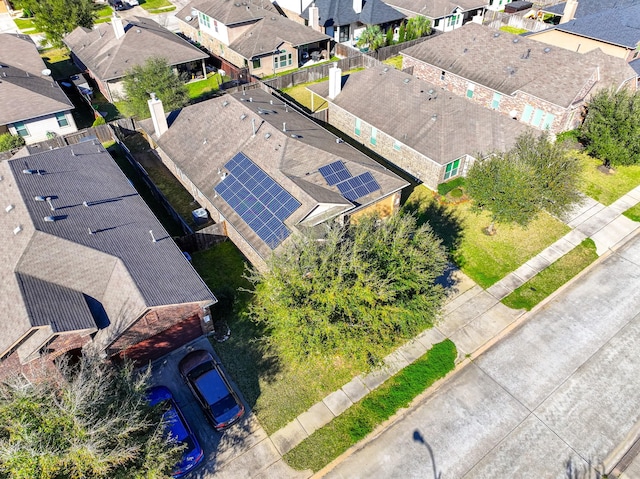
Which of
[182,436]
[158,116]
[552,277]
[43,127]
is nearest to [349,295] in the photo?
[182,436]

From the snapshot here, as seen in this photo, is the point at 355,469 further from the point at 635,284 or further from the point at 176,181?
the point at 176,181

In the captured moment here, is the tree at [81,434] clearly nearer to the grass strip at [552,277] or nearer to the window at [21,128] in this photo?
the grass strip at [552,277]

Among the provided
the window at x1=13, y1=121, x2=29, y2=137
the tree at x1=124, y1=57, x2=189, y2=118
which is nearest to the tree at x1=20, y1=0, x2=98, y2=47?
the window at x1=13, y1=121, x2=29, y2=137

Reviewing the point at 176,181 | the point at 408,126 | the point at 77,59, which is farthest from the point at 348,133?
the point at 77,59

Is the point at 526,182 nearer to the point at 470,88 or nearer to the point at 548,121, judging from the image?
the point at 548,121

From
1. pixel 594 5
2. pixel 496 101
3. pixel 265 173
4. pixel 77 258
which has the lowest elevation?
pixel 496 101

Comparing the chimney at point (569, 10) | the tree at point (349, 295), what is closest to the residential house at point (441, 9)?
the chimney at point (569, 10)
